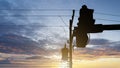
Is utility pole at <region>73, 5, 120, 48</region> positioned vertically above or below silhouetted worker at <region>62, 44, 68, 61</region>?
above

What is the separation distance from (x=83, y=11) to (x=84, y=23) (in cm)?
43

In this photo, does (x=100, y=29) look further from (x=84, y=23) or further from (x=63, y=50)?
(x=63, y=50)

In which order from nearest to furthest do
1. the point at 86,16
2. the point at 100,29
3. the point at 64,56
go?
the point at 86,16 → the point at 100,29 → the point at 64,56

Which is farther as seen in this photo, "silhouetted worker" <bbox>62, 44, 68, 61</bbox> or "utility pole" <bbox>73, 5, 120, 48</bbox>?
"silhouetted worker" <bbox>62, 44, 68, 61</bbox>

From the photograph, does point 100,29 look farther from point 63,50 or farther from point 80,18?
point 63,50

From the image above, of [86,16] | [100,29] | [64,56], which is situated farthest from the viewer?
[64,56]

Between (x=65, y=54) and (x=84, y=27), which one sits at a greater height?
A: (x=84, y=27)

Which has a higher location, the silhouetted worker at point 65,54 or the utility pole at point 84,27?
the utility pole at point 84,27

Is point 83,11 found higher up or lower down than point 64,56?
higher up

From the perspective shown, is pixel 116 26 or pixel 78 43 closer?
pixel 78 43

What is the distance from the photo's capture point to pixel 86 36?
8992 mm

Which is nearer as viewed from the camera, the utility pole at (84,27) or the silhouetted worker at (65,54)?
the utility pole at (84,27)

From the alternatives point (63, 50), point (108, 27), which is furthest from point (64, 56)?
point (108, 27)

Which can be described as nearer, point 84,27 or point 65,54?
point 84,27
